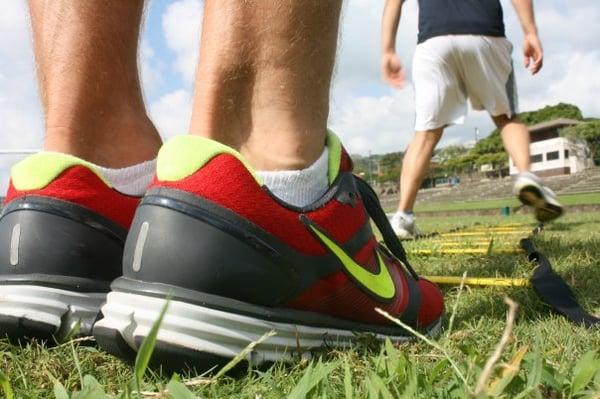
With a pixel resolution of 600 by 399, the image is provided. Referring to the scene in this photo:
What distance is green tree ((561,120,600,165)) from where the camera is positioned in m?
55.5

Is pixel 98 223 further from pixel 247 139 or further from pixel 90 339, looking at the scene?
pixel 247 139

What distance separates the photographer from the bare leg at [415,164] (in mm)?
4723

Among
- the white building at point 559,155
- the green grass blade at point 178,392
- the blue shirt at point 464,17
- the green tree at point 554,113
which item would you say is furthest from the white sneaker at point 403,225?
the green tree at point 554,113

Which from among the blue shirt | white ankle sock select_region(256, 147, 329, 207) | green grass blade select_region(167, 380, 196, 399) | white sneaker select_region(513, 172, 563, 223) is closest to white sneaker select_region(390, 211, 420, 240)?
→ white sneaker select_region(513, 172, 563, 223)

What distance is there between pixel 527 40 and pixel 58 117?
4049 millimetres

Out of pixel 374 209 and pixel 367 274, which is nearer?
pixel 367 274

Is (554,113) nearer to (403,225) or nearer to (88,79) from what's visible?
(403,225)

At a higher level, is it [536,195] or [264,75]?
[264,75]

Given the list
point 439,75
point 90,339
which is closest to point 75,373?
point 90,339

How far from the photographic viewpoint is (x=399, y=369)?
905 mm

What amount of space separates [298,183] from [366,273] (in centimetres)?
27

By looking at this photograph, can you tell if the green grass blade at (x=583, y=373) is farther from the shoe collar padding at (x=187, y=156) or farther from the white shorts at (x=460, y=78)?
the white shorts at (x=460, y=78)

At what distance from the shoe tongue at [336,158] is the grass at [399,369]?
369mm

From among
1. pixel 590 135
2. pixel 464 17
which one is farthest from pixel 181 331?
pixel 590 135
